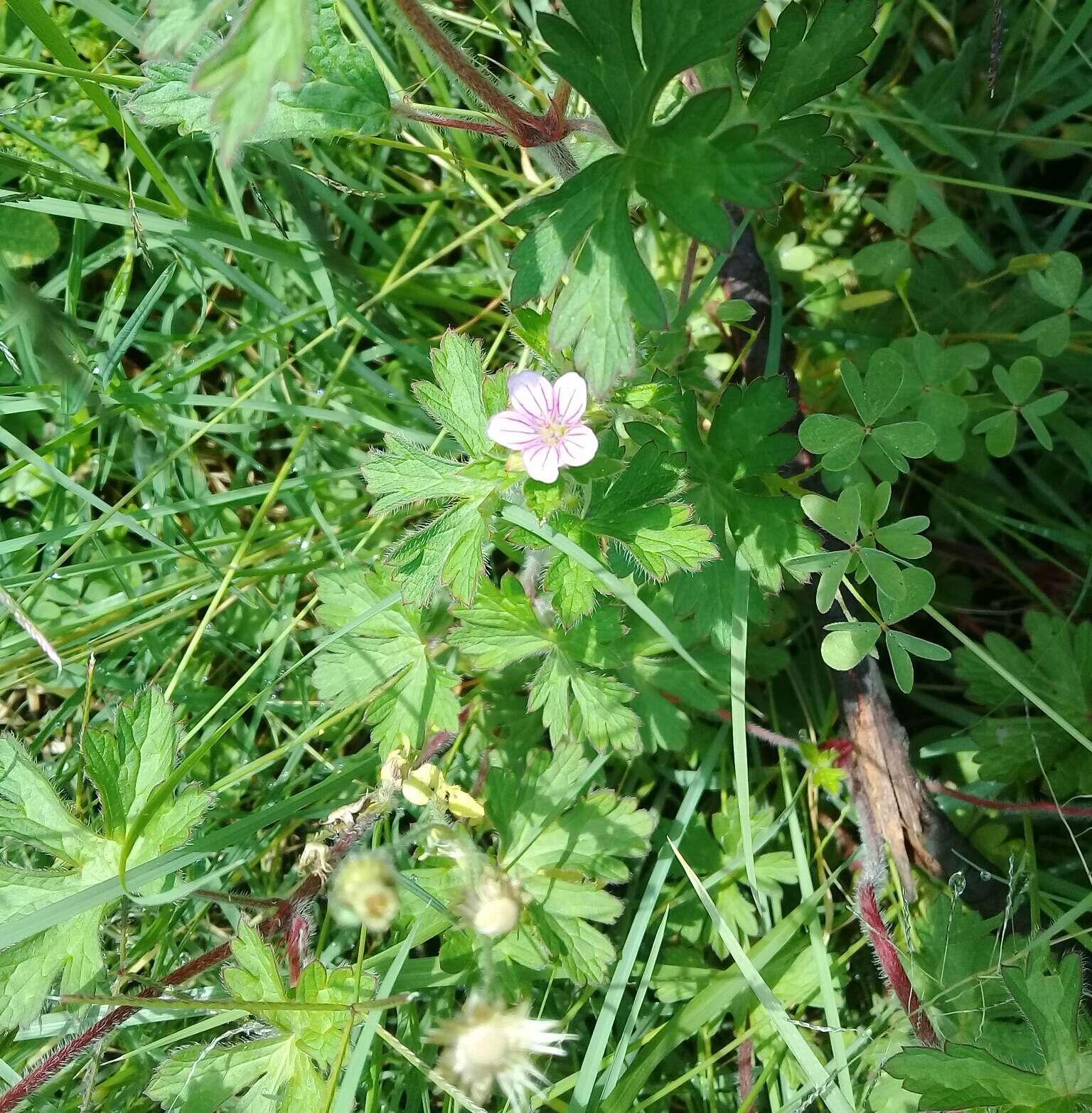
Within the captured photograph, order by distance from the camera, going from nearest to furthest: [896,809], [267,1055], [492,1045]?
1. [492,1045]
2. [267,1055]
3. [896,809]

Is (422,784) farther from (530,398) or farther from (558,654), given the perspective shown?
(530,398)

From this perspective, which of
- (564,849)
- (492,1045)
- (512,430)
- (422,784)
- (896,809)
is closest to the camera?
(492,1045)

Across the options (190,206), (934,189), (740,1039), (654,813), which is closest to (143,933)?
(654,813)

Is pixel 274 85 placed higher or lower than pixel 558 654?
higher

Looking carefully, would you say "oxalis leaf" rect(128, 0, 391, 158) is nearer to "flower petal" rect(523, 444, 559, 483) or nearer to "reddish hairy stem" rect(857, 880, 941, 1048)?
"flower petal" rect(523, 444, 559, 483)

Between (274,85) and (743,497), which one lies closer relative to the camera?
(274,85)

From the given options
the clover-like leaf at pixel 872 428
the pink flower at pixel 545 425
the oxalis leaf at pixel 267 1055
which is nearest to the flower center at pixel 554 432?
the pink flower at pixel 545 425

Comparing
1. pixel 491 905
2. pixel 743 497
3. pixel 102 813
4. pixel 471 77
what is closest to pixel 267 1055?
pixel 102 813
